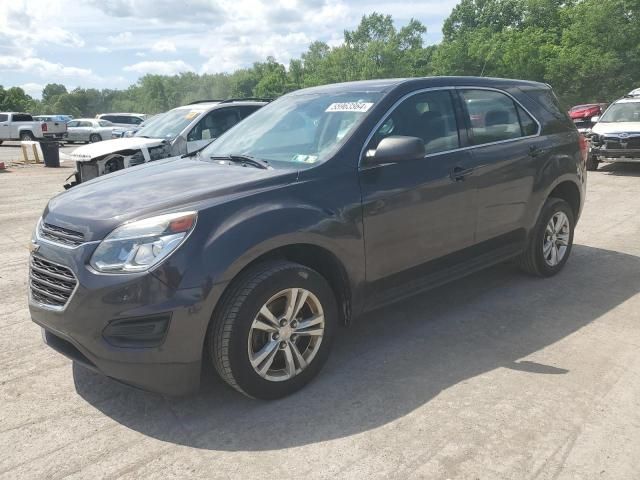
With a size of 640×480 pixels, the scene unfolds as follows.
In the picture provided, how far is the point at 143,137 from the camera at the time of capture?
10.1 metres

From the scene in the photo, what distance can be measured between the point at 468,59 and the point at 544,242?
67676 mm

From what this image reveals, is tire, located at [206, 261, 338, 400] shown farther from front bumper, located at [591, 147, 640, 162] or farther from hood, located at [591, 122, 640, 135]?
hood, located at [591, 122, 640, 135]

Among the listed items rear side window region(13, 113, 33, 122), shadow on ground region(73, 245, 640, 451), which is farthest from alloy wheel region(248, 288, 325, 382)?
rear side window region(13, 113, 33, 122)

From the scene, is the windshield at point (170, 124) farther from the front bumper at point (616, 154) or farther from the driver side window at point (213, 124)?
the front bumper at point (616, 154)

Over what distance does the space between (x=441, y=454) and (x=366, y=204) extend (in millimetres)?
1500

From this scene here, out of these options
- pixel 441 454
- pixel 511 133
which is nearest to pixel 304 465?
pixel 441 454

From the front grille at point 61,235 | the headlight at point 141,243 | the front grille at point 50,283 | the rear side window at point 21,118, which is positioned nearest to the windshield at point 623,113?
the headlight at point 141,243

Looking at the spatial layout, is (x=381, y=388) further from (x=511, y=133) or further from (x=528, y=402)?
(x=511, y=133)

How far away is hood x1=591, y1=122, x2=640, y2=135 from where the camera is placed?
1219 centimetres

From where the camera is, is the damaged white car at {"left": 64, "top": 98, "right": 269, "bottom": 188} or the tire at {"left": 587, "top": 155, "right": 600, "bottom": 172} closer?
the damaged white car at {"left": 64, "top": 98, "right": 269, "bottom": 188}

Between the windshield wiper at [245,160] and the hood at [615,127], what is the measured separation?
11144 mm

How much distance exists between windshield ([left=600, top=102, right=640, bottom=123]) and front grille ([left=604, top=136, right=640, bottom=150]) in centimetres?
100

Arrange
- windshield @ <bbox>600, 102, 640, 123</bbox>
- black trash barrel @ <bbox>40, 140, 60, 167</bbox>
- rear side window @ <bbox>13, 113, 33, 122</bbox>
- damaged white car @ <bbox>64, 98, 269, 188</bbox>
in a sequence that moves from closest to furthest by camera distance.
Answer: damaged white car @ <bbox>64, 98, 269, 188</bbox>
windshield @ <bbox>600, 102, 640, 123</bbox>
black trash barrel @ <bbox>40, 140, 60, 167</bbox>
rear side window @ <bbox>13, 113, 33, 122</bbox>

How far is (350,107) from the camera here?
149 inches
